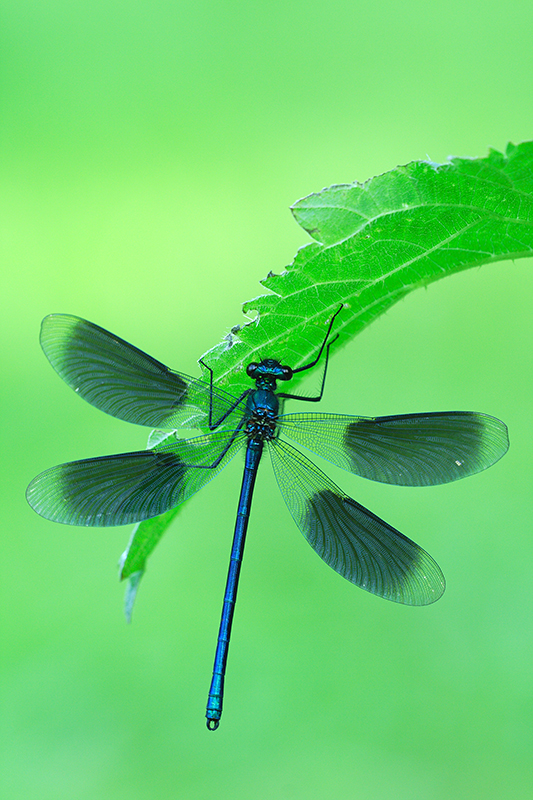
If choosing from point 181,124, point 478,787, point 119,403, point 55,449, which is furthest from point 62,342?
point 181,124

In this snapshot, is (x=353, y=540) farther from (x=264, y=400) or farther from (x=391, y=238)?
(x=391, y=238)

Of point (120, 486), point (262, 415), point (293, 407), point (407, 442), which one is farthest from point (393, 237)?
point (293, 407)

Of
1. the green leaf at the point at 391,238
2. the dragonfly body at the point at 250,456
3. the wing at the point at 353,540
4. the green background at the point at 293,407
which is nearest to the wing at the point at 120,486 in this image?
the dragonfly body at the point at 250,456

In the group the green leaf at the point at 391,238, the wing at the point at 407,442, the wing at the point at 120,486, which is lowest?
the wing at the point at 120,486

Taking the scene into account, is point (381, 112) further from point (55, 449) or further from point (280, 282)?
point (280, 282)

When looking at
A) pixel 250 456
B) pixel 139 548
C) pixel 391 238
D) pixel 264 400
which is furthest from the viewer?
pixel 250 456

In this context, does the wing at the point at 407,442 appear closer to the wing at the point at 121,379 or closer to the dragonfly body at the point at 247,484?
the dragonfly body at the point at 247,484

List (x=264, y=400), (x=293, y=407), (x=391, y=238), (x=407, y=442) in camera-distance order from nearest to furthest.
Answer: (x=391, y=238), (x=407, y=442), (x=264, y=400), (x=293, y=407)
